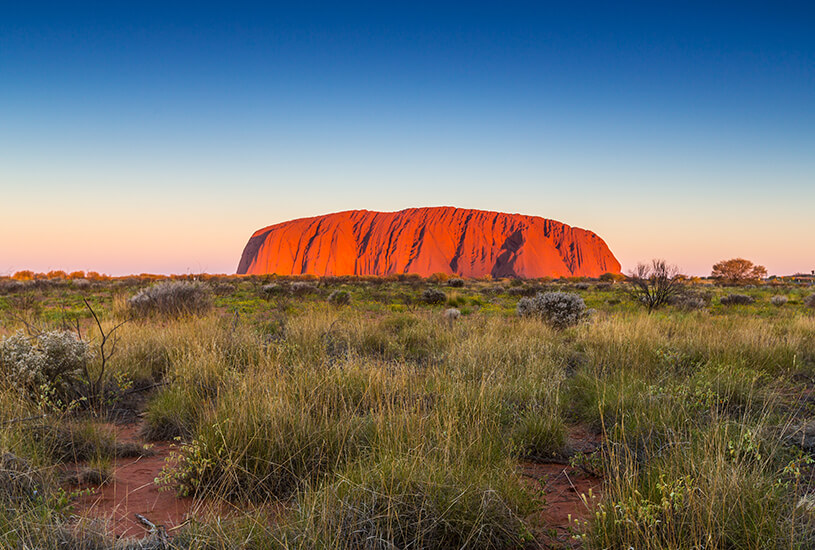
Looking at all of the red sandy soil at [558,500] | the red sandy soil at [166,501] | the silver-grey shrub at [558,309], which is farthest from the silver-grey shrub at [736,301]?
the red sandy soil at [558,500]

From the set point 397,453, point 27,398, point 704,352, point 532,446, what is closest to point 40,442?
point 27,398

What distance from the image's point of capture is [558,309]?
1186 centimetres

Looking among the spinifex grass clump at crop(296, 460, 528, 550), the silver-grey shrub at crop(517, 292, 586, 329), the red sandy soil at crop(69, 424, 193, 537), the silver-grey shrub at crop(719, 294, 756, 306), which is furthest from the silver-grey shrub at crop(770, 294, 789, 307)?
the red sandy soil at crop(69, 424, 193, 537)

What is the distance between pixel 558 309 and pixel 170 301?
33.7 ft

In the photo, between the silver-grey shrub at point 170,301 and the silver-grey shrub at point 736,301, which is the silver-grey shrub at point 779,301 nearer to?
the silver-grey shrub at point 736,301

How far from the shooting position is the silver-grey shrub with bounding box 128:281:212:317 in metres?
11.2

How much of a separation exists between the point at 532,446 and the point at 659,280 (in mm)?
14946

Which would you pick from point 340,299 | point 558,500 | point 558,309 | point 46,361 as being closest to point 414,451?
point 558,500

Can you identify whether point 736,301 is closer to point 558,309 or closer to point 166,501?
point 558,309

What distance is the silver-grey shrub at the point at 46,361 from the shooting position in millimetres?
4773

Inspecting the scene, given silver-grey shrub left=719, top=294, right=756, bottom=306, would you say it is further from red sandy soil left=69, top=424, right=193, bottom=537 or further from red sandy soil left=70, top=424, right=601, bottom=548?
red sandy soil left=69, top=424, right=193, bottom=537

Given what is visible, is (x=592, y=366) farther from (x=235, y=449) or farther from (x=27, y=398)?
(x=27, y=398)

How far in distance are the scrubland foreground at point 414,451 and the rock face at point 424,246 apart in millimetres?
97348

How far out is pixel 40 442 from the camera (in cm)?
349
